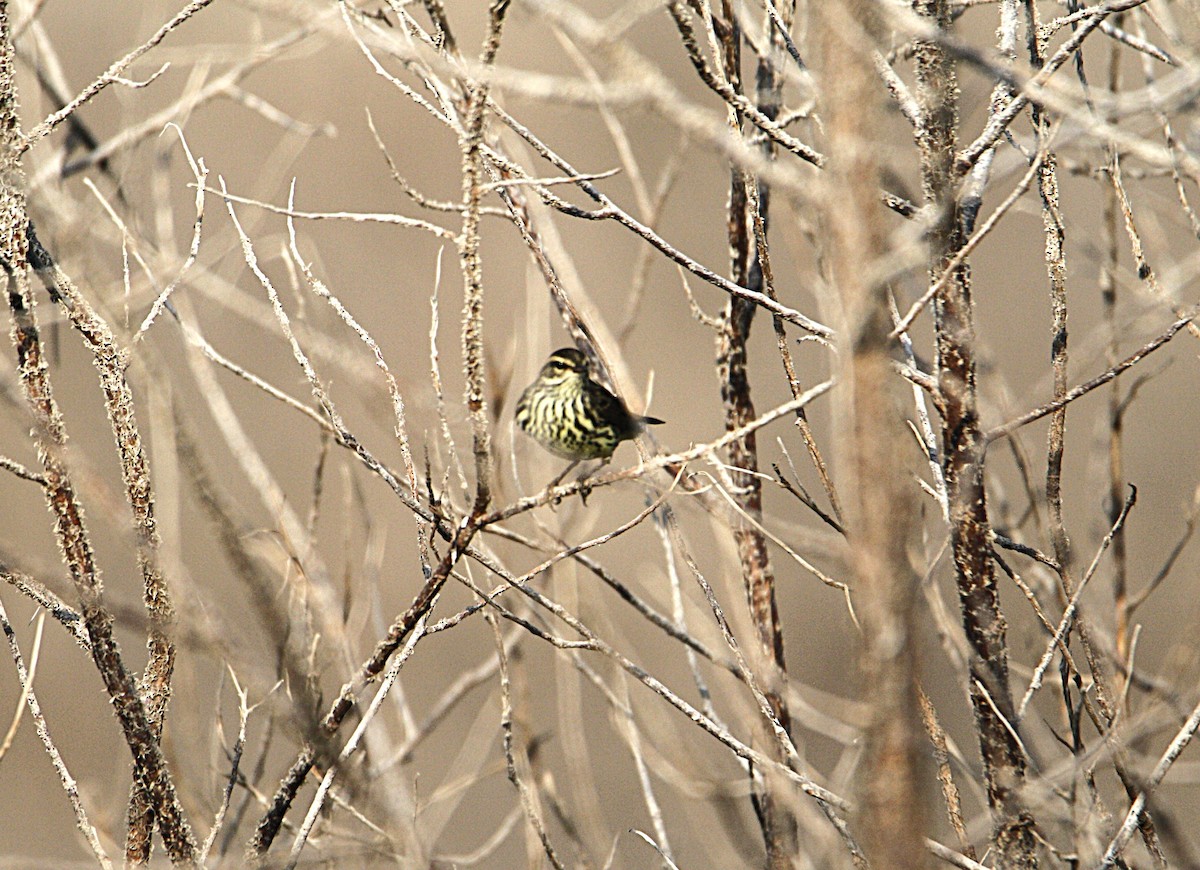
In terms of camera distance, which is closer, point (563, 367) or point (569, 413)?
point (569, 413)

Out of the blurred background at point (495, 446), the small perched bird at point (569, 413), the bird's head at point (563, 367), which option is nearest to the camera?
the blurred background at point (495, 446)

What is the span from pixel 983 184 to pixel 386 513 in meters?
7.23

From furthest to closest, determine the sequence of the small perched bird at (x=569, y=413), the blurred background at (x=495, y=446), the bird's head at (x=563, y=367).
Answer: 1. the bird's head at (x=563, y=367)
2. the small perched bird at (x=569, y=413)
3. the blurred background at (x=495, y=446)

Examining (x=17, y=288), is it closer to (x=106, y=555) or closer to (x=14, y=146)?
(x=14, y=146)

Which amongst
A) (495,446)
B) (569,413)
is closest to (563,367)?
(569,413)

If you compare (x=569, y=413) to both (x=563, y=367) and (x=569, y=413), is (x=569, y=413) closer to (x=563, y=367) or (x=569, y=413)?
(x=569, y=413)

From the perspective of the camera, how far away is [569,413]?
5.32 metres

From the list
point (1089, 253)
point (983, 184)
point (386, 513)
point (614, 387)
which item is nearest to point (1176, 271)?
point (983, 184)

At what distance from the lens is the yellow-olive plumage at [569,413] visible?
205 inches

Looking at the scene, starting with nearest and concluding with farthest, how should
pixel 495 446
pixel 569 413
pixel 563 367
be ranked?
pixel 495 446
pixel 569 413
pixel 563 367

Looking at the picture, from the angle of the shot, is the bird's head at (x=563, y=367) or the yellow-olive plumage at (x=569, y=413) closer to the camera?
the yellow-olive plumage at (x=569, y=413)

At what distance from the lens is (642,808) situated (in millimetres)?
7938

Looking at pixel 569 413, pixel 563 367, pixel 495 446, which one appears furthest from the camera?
pixel 563 367

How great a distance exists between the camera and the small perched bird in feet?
17.1
